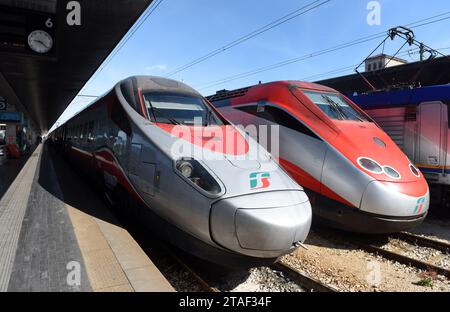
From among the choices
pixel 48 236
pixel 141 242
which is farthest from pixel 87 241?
pixel 141 242

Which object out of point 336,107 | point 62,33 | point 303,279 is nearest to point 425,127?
point 336,107

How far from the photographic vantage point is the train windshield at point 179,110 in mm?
5409

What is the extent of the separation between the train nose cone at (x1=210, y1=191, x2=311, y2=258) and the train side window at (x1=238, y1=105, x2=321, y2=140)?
269 cm

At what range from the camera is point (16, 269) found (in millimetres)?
3721

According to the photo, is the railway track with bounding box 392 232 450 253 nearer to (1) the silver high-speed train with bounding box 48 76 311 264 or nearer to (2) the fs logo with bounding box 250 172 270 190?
(1) the silver high-speed train with bounding box 48 76 311 264

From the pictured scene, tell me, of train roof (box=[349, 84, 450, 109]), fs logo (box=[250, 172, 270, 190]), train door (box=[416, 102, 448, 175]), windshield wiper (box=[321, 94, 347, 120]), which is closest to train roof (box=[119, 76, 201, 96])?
fs logo (box=[250, 172, 270, 190])

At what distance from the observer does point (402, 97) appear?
8.34 m

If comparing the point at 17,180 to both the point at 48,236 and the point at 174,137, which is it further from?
the point at 174,137

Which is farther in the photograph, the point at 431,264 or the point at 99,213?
the point at 99,213

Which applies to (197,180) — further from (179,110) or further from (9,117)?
(9,117)

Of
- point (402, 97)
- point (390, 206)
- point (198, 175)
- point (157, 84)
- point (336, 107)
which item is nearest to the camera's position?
point (198, 175)

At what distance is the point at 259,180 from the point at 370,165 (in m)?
2.51

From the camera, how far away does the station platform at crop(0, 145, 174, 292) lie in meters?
3.43

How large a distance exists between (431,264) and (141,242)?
4.52 meters
